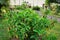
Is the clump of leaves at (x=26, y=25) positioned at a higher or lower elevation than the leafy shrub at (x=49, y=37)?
higher

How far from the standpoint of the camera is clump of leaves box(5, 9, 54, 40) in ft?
16.8

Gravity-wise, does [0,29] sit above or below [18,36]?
below

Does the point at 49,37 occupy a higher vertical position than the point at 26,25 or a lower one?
lower

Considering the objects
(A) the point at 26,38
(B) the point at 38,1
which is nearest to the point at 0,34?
(A) the point at 26,38

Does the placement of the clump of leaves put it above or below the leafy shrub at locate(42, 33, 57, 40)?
above

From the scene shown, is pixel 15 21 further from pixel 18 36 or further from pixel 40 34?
pixel 40 34

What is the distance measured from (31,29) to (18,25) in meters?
0.41

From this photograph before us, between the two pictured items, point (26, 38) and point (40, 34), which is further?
point (26, 38)

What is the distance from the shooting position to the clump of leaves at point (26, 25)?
512cm

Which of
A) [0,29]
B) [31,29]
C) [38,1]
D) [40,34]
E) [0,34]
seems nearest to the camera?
[40,34]

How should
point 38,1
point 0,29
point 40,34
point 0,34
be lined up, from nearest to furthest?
1. point 40,34
2. point 0,34
3. point 0,29
4. point 38,1

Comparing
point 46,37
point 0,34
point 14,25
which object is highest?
point 14,25

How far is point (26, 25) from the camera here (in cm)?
527

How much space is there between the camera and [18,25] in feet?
17.0
